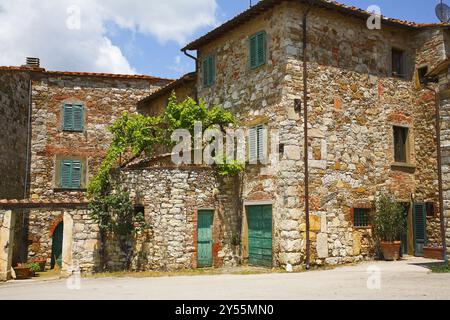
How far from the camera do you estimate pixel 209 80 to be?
1716 cm

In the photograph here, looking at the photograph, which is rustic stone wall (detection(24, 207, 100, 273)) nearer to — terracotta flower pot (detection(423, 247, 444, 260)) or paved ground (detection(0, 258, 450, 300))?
paved ground (detection(0, 258, 450, 300))

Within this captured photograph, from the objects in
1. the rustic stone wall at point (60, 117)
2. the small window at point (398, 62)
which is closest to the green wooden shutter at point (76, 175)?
the rustic stone wall at point (60, 117)

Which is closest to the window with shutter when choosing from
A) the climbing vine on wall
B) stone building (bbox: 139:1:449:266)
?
the climbing vine on wall

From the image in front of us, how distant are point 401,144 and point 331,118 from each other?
125 inches

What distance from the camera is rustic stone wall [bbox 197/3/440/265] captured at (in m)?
13.6

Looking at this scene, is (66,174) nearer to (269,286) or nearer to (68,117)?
(68,117)

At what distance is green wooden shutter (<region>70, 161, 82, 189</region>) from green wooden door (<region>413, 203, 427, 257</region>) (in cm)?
1378

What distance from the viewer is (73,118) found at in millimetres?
20953

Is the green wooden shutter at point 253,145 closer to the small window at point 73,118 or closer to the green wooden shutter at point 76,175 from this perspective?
the green wooden shutter at point 76,175

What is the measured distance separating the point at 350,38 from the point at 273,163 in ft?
15.8

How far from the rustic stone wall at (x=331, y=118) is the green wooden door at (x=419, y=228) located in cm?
23
